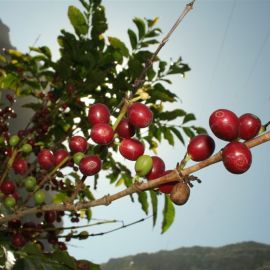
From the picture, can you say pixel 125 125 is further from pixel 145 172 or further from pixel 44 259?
pixel 44 259

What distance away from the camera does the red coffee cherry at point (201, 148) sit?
130 centimetres

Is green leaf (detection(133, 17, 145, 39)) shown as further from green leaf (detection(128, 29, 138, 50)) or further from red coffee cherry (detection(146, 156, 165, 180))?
red coffee cherry (detection(146, 156, 165, 180))

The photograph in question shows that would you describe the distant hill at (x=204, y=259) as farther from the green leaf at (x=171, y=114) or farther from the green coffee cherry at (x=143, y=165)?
the green coffee cherry at (x=143, y=165)

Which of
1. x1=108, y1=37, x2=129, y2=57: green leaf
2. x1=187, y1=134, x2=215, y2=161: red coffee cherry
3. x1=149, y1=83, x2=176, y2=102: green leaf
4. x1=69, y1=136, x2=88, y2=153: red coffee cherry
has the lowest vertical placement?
x1=187, y1=134, x2=215, y2=161: red coffee cherry

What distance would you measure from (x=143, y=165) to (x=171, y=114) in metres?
3.43

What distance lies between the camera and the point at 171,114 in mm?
4781

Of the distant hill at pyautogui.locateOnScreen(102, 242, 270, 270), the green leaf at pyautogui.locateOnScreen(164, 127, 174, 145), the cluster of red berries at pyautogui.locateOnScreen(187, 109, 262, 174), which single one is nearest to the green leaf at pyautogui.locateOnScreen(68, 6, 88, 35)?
the green leaf at pyautogui.locateOnScreen(164, 127, 174, 145)

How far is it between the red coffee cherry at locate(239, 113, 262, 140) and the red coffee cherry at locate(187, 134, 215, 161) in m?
0.13

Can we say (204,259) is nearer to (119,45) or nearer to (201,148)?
(119,45)

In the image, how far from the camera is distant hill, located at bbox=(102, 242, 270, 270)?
119 feet

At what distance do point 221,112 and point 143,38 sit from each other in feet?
11.8

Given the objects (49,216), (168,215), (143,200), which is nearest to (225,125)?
(49,216)

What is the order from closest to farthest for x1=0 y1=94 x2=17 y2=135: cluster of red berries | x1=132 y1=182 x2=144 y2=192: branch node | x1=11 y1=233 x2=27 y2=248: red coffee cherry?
x1=132 y1=182 x2=144 y2=192: branch node → x1=11 y1=233 x2=27 y2=248: red coffee cherry → x1=0 y1=94 x2=17 y2=135: cluster of red berries

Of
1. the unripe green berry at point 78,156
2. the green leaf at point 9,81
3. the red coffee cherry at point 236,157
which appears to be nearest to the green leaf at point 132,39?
the green leaf at point 9,81
